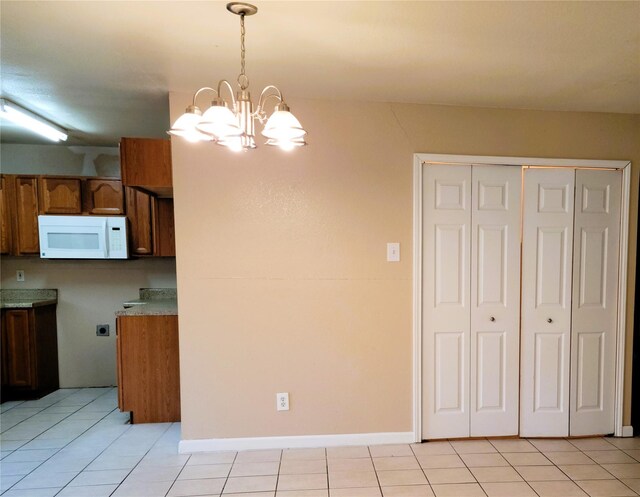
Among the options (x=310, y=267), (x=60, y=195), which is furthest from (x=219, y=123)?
(x=60, y=195)

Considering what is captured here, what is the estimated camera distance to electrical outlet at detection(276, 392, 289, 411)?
2.29 metres

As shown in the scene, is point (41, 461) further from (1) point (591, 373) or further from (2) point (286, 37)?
(1) point (591, 373)

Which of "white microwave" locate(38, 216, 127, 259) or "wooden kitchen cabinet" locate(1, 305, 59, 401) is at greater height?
"white microwave" locate(38, 216, 127, 259)

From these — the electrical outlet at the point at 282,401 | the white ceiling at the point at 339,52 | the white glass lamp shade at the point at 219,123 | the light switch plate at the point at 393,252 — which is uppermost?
the white ceiling at the point at 339,52

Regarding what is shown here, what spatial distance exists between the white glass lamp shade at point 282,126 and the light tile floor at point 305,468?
1925 mm

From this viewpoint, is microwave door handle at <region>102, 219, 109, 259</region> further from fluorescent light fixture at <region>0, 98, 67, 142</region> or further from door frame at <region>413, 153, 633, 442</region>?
door frame at <region>413, 153, 633, 442</region>

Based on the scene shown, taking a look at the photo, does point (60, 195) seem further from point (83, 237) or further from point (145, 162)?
point (145, 162)

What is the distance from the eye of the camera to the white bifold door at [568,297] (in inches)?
94.6

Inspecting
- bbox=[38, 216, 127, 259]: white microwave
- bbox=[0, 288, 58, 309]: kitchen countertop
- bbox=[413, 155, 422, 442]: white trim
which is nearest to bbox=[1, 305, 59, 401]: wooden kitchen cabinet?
bbox=[0, 288, 58, 309]: kitchen countertop

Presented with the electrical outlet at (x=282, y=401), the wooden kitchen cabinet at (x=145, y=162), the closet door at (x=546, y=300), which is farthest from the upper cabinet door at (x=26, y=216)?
the closet door at (x=546, y=300)

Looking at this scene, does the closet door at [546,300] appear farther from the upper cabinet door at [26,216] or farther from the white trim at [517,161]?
the upper cabinet door at [26,216]

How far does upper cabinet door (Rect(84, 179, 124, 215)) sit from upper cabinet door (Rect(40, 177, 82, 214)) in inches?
3.2

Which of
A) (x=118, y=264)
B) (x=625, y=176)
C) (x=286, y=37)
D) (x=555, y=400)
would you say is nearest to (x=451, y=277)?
(x=555, y=400)

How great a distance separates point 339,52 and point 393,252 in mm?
1297
